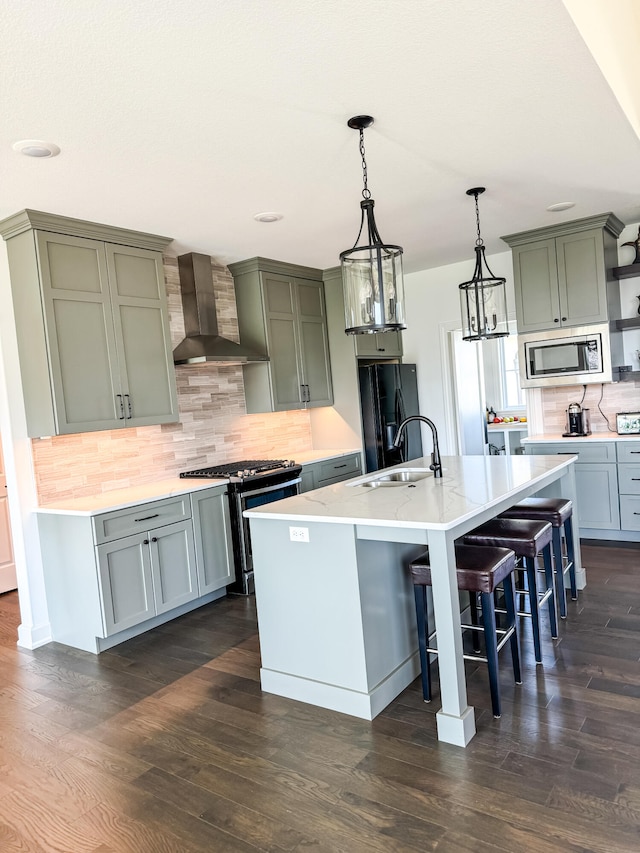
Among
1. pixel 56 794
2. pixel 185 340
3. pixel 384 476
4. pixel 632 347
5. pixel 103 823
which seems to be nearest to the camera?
pixel 103 823

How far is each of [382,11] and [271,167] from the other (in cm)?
127

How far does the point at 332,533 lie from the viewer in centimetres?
258

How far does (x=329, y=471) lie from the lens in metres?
5.31

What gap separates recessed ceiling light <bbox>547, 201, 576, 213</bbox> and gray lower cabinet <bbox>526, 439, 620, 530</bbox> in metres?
1.84

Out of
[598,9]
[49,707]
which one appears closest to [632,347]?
[598,9]

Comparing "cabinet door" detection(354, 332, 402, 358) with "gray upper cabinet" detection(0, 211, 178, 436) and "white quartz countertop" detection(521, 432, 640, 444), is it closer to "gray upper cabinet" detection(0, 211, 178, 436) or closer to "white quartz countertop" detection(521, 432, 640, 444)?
"white quartz countertop" detection(521, 432, 640, 444)

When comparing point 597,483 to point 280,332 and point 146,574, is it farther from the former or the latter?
point 146,574

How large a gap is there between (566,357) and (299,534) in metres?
3.29

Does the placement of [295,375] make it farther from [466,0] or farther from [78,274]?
[466,0]

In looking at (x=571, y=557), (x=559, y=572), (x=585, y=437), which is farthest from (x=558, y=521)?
(x=585, y=437)

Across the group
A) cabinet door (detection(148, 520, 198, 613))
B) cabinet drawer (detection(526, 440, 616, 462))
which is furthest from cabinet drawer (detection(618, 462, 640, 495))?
cabinet door (detection(148, 520, 198, 613))

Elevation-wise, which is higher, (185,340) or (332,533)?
(185,340)

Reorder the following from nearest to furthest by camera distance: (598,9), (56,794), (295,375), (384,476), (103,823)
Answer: (103,823) → (56,794) → (598,9) → (384,476) → (295,375)

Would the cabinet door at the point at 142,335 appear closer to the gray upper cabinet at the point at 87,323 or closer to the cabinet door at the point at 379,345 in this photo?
the gray upper cabinet at the point at 87,323
